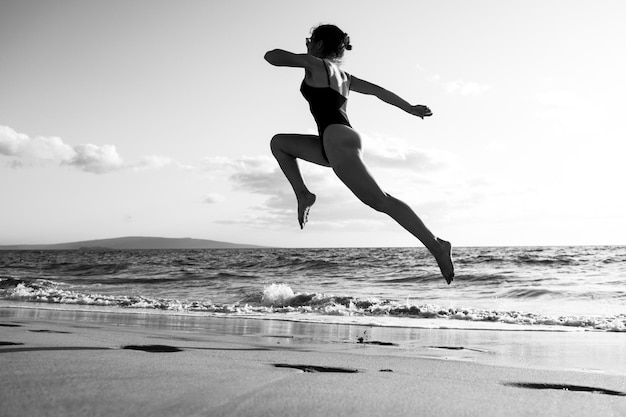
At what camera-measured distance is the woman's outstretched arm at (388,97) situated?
3.97 meters

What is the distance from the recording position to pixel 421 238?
3641 millimetres

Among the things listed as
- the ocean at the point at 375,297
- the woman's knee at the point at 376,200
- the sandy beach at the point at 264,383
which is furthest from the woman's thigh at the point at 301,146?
the ocean at the point at 375,297

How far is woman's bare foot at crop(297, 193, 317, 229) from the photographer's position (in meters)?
3.96

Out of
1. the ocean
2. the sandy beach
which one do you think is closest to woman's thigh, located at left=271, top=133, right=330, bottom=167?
the sandy beach

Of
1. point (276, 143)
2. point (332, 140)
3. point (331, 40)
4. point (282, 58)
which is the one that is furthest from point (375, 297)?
point (282, 58)

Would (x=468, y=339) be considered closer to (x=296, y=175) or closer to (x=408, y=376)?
(x=296, y=175)

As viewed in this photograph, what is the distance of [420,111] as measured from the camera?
4.06m

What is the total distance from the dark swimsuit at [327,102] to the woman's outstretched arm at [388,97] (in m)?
0.37

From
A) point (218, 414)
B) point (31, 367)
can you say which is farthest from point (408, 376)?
point (31, 367)

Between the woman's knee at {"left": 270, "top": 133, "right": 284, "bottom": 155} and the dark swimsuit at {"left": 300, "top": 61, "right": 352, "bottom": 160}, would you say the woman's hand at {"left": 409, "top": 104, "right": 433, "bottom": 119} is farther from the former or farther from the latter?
the woman's knee at {"left": 270, "top": 133, "right": 284, "bottom": 155}

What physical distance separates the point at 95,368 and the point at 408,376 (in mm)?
1266

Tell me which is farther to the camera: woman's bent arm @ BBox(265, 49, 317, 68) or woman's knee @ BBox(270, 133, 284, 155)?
woman's knee @ BBox(270, 133, 284, 155)

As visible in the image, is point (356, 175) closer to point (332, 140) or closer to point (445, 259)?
point (332, 140)

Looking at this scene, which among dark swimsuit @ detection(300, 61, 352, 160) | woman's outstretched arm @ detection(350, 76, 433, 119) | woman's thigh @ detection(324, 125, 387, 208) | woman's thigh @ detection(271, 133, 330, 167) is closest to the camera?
woman's thigh @ detection(324, 125, 387, 208)
